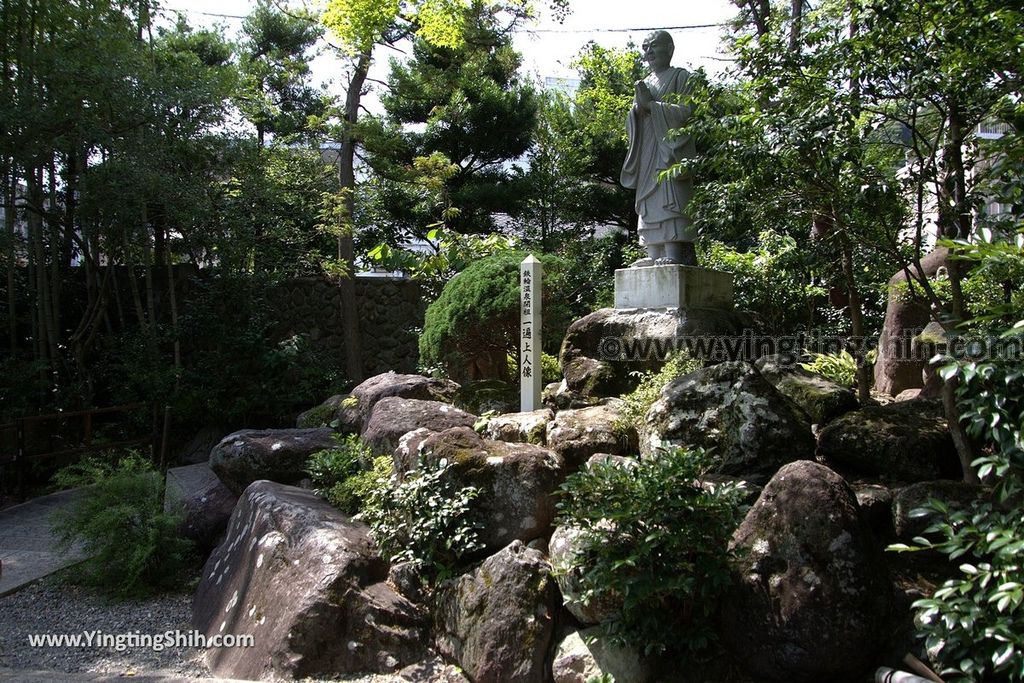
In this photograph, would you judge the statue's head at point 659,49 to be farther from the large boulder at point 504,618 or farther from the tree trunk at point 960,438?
the large boulder at point 504,618

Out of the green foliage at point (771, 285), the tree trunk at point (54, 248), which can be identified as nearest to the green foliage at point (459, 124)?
the tree trunk at point (54, 248)

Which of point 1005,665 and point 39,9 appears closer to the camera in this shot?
point 1005,665

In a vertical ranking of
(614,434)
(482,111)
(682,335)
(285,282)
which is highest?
(482,111)

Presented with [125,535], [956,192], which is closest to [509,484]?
[125,535]

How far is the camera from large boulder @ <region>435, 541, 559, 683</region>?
4449mm

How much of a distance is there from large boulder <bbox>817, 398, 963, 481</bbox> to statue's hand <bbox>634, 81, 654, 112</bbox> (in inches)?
139

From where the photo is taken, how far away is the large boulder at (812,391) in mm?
5570

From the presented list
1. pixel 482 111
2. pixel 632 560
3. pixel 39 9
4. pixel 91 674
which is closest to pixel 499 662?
pixel 632 560

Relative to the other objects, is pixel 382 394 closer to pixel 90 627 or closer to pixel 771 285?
pixel 90 627

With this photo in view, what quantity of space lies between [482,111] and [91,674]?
11358 millimetres

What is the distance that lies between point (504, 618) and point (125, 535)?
134 inches

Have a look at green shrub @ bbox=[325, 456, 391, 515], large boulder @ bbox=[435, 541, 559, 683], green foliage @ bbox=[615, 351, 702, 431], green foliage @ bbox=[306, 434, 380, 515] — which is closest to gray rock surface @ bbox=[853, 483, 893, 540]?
green foliage @ bbox=[615, 351, 702, 431]

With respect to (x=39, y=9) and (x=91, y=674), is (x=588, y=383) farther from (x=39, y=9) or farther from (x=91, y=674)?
(x=39, y=9)

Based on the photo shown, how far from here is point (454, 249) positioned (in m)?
10.9
